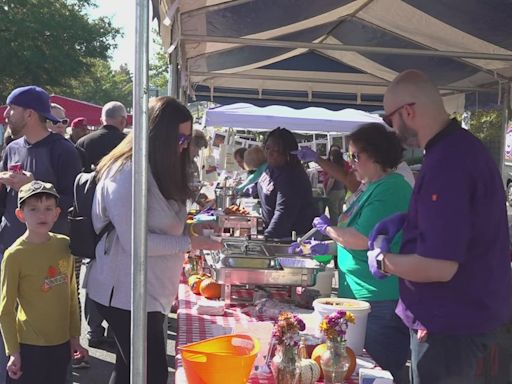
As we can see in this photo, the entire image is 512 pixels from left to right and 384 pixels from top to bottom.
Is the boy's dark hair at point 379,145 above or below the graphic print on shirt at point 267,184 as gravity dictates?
above

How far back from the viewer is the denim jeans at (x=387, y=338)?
271cm

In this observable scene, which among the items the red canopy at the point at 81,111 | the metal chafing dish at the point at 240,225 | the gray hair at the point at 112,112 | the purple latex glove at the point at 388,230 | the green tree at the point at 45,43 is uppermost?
the green tree at the point at 45,43

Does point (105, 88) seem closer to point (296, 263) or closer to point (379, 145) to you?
point (296, 263)

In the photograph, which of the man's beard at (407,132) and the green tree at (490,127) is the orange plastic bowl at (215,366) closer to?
the man's beard at (407,132)

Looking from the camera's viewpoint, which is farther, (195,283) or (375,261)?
(195,283)

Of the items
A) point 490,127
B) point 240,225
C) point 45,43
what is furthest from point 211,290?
point 45,43

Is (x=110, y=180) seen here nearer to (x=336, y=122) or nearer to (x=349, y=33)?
(x=349, y=33)

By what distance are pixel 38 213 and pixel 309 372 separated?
4.34ft

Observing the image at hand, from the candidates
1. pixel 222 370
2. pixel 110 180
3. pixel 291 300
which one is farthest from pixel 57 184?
pixel 222 370

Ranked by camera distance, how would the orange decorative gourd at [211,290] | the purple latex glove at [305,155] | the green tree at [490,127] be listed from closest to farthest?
the orange decorative gourd at [211,290] < the purple latex glove at [305,155] < the green tree at [490,127]

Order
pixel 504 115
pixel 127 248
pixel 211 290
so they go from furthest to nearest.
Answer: pixel 504 115 → pixel 211 290 → pixel 127 248

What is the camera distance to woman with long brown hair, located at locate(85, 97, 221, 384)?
7.54 ft

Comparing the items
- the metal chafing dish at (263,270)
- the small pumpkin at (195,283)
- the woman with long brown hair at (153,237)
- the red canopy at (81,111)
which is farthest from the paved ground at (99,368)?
the red canopy at (81,111)

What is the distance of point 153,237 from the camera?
2.29 m
